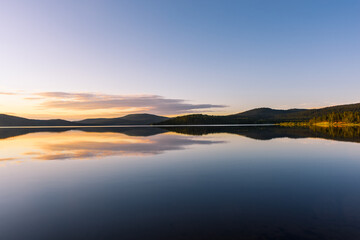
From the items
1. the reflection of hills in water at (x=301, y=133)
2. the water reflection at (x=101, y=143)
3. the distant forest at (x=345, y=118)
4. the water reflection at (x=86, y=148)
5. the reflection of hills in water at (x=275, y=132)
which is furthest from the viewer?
→ the distant forest at (x=345, y=118)

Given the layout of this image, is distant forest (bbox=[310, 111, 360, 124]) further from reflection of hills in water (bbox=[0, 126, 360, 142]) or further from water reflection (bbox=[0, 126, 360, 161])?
water reflection (bbox=[0, 126, 360, 161])

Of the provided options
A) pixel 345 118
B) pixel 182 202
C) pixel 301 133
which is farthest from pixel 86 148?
pixel 345 118

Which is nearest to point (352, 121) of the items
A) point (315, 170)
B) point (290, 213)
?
point (315, 170)

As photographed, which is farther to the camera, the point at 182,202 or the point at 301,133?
the point at 301,133

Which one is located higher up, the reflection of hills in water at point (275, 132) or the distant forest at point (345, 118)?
the distant forest at point (345, 118)

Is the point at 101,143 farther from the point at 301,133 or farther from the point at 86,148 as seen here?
the point at 301,133

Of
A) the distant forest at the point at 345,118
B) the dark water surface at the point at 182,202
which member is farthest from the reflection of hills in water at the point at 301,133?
the distant forest at the point at 345,118

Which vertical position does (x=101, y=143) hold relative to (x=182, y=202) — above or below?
above

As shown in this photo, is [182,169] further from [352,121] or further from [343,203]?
[352,121]

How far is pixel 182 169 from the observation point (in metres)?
21.0

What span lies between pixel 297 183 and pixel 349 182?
4113 mm

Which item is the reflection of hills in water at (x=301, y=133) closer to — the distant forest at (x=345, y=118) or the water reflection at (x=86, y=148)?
the water reflection at (x=86, y=148)

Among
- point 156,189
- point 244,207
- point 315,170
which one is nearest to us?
point 244,207

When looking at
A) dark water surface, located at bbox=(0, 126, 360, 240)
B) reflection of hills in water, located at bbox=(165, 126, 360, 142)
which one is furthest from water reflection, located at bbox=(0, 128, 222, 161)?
reflection of hills in water, located at bbox=(165, 126, 360, 142)
